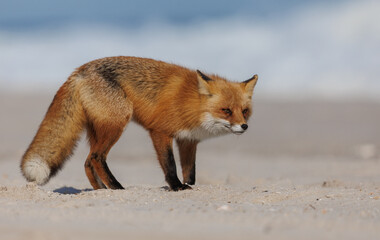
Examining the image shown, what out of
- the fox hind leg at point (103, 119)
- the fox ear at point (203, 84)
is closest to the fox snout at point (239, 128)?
the fox ear at point (203, 84)

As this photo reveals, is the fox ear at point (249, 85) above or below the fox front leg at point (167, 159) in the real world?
above

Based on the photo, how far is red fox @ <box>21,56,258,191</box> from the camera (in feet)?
25.1

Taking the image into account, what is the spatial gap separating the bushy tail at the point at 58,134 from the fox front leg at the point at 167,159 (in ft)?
3.75

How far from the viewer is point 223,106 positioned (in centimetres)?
766

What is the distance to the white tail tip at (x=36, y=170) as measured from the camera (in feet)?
23.7

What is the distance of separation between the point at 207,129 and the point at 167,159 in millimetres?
723

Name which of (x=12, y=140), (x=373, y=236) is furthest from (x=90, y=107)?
(x=12, y=140)

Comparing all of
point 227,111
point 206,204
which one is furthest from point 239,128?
point 206,204

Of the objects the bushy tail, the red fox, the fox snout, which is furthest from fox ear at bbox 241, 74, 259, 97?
the bushy tail

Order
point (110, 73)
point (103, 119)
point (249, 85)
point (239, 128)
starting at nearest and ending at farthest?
1. point (239, 128)
2. point (103, 119)
3. point (110, 73)
4. point (249, 85)

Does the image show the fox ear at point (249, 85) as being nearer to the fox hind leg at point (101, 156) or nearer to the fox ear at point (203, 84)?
the fox ear at point (203, 84)

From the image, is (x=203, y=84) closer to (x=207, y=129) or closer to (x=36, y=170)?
(x=207, y=129)

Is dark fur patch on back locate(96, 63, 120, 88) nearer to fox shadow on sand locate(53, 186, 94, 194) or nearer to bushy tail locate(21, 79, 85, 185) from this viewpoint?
bushy tail locate(21, 79, 85, 185)

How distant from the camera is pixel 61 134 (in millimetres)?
7695
